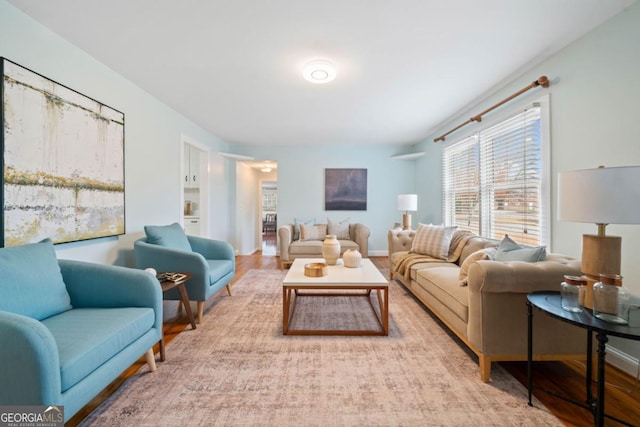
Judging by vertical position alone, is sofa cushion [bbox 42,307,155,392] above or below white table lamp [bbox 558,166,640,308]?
below

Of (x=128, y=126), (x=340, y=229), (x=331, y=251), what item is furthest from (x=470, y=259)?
(x=128, y=126)

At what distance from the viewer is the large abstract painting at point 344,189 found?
233 inches

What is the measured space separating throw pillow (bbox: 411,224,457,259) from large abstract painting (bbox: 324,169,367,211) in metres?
2.44

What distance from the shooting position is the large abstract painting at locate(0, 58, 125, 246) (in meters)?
1.80

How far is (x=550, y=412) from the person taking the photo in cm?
146

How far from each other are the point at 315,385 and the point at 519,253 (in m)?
1.71

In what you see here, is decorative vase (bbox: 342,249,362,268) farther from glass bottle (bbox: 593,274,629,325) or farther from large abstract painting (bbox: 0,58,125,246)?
large abstract painting (bbox: 0,58,125,246)

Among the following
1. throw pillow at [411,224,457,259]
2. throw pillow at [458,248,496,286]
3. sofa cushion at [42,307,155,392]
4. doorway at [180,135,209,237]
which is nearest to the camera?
sofa cushion at [42,307,155,392]

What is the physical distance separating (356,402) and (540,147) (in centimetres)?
266

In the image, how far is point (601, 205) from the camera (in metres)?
1.22

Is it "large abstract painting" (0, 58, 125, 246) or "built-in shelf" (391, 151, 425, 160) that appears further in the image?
"built-in shelf" (391, 151, 425, 160)

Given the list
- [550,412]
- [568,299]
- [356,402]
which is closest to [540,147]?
[568,299]

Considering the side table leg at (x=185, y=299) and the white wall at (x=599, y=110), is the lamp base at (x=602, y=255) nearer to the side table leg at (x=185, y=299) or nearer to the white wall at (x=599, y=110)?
the white wall at (x=599, y=110)

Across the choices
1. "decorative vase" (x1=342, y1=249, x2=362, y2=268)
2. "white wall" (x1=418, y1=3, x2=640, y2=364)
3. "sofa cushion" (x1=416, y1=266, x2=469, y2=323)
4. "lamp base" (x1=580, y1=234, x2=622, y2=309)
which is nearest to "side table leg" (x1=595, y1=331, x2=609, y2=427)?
"lamp base" (x1=580, y1=234, x2=622, y2=309)
